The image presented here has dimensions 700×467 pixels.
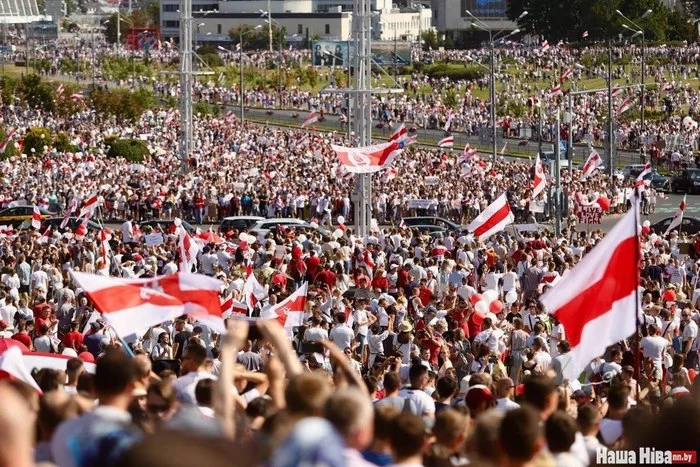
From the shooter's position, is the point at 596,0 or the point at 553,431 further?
the point at 596,0

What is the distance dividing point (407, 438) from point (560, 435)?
1139 millimetres

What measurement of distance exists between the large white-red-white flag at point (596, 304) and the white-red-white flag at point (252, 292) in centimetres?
1109

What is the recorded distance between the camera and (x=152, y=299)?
12.1 meters

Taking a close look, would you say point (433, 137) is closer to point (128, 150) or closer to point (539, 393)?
point (128, 150)

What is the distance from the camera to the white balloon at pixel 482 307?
20003 mm

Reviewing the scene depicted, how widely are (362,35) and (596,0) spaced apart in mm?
82348

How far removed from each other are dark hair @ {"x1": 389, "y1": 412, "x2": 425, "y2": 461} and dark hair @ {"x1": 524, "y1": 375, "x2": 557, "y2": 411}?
1482 millimetres

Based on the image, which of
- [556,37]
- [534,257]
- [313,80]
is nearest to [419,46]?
[556,37]

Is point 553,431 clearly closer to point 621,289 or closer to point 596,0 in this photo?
point 621,289

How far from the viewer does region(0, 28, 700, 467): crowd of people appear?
7047 mm

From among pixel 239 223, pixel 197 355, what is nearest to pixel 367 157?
pixel 239 223

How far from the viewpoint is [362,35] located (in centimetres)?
3469

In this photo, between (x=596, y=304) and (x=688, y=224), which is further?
(x=688, y=224)

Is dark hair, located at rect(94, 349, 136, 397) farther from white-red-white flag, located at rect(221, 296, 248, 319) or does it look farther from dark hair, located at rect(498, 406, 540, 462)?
white-red-white flag, located at rect(221, 296, 248, 319)
